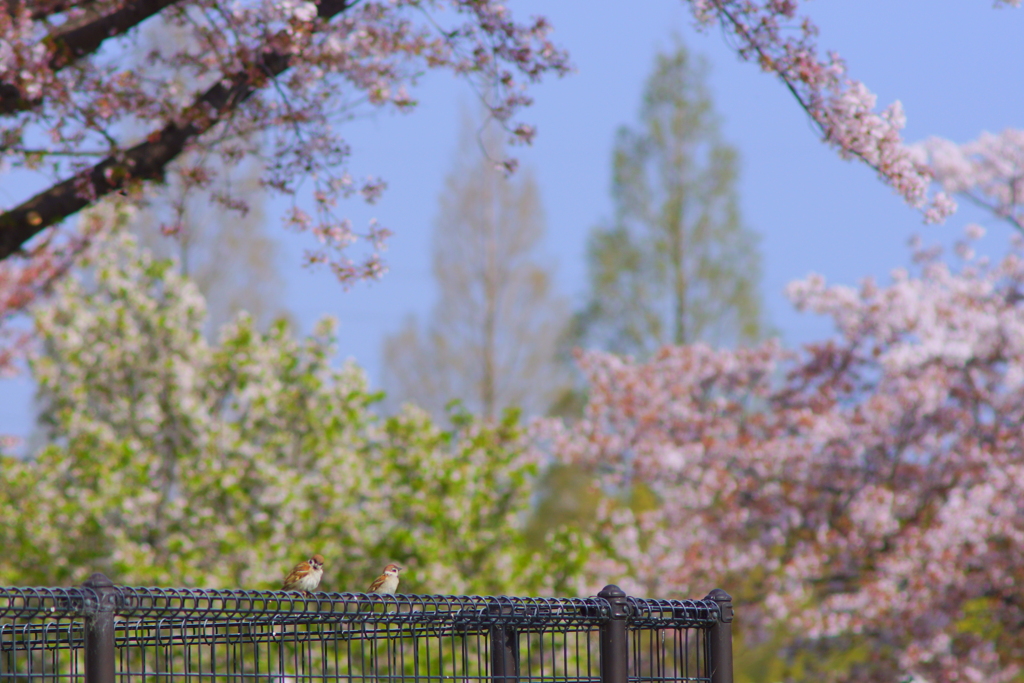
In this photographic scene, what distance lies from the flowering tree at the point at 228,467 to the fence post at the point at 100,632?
24.4 feet

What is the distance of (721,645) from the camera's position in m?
3.21

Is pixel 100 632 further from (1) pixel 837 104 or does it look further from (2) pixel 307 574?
(1) pixel 837 104

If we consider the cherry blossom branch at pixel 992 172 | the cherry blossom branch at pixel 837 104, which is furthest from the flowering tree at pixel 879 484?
the cherry blossom branch at pixel 837 104

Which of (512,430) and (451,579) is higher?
(512,430)

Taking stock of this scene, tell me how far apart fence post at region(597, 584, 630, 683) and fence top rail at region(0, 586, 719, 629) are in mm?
24

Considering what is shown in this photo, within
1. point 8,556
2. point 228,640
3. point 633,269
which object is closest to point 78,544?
point 8,556

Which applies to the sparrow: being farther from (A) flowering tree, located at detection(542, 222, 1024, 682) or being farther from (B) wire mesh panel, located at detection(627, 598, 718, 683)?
(A) flowering tree, located at detection(542, 222, 1024, 682)

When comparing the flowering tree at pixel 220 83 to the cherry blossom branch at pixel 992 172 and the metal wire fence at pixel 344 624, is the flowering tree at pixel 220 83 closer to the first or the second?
the metal wire fence at pixel 344 624

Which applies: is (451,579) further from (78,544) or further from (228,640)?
(228,640)

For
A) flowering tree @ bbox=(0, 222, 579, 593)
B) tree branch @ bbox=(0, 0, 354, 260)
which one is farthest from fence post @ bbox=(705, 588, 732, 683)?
flowering tree @ bbox=(0, 222, 579, 593)

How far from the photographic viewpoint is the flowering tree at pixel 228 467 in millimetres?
10023

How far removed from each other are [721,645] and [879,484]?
7.51 m

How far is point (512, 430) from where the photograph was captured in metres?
11.2

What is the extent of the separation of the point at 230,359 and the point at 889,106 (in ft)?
24.1
